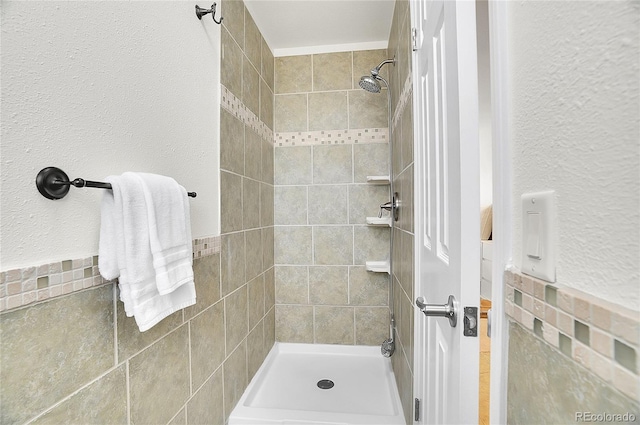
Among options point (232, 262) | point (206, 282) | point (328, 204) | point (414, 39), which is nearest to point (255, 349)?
point (232, 262)

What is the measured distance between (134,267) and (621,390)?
2.81ft

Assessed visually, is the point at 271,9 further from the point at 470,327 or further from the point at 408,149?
the point at 470,327

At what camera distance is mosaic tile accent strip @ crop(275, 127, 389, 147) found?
2.33 metres

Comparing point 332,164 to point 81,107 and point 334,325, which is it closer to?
point 334,325

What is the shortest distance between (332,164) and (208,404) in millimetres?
1678

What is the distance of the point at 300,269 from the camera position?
2.41 meters

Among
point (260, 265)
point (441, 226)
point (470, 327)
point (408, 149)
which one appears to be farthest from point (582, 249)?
point (260, 265)

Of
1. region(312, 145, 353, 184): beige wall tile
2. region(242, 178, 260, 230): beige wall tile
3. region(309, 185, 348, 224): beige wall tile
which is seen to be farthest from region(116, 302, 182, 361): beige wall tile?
region(312, 145, 353, 184): beige wall tile

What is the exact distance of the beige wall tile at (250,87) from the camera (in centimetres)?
181

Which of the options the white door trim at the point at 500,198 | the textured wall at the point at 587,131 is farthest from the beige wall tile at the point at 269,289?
the textured wall at the point at 587,131

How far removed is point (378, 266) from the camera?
7.36ft

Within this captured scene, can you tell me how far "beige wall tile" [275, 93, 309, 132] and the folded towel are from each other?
62.8 inches

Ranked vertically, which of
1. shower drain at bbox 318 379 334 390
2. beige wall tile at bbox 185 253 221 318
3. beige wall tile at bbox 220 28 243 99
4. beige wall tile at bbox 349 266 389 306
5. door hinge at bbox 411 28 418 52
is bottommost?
shower drain at bbox 318 379 334 390

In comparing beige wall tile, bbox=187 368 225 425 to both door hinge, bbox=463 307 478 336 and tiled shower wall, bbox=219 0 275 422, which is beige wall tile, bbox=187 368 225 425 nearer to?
tiled shower wall, bbox=219 0 275 422
